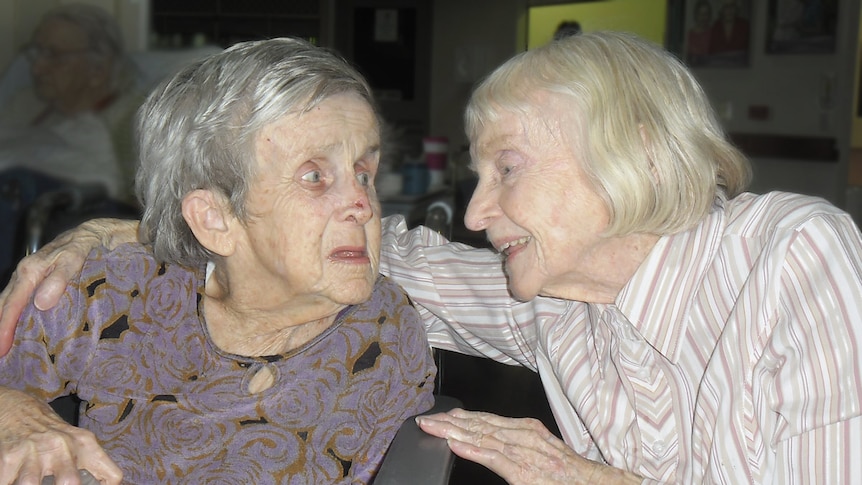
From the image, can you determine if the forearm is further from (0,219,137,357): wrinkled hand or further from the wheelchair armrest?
(0,219,137,357): wrinkled hand

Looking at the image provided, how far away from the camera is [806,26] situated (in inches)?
232

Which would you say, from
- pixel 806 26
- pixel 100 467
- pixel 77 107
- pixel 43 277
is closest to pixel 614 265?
pixel 100 467

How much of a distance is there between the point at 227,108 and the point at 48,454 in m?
0.57

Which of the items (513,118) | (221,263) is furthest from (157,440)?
(513,118)

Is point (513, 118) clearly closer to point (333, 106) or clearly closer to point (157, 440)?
point (333, 106)

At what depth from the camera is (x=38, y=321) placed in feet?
4.68

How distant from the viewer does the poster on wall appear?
240 inches

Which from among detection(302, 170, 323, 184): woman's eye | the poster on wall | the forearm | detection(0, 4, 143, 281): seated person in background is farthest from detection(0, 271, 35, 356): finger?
the poster on wall

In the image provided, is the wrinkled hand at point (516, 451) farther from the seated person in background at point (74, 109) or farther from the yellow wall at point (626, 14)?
the yellow wall at point (626, 14)

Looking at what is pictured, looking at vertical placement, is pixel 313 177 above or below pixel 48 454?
above

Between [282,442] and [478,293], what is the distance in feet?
1.55

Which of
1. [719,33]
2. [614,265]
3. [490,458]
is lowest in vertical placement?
[490,458]

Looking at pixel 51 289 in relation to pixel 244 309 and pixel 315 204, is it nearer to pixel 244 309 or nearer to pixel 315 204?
pixel 244 309

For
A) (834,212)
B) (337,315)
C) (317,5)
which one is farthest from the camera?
(317,5)
